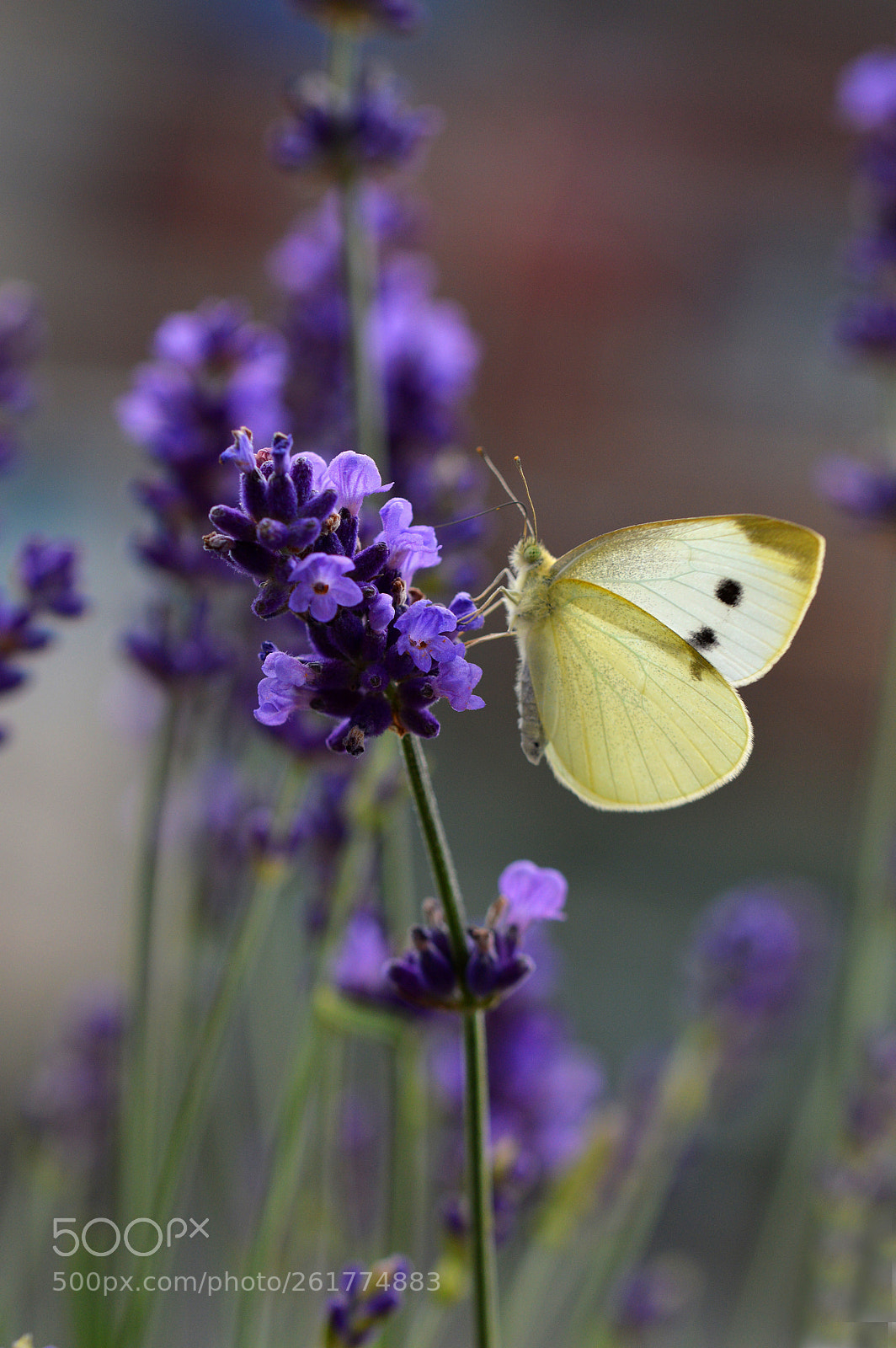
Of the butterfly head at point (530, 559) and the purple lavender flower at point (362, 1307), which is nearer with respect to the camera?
the purple lavender flower at point (362, 1307)

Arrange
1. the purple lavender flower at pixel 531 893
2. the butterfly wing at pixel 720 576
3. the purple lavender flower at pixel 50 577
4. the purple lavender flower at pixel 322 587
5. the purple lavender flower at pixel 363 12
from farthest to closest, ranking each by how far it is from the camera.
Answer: the purple lavender flower at pixel 363 12 < the butterfly wing at pixel 720 576 < the purple lavender flower at pixel 50 577 < the purple lavender flower at pixel 531 893 < the purple lavender flower at pixel 322 587

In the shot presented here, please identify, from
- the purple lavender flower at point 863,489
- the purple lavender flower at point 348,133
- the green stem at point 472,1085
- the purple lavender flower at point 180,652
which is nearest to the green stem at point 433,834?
the green stem at point 472,1085

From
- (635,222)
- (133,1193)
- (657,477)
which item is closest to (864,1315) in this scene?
(133,1193)

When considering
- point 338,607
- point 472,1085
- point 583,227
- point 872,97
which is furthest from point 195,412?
point 583,227

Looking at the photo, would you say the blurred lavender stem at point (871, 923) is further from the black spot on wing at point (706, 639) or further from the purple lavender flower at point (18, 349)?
the purple lavender flower at point (18, 349)

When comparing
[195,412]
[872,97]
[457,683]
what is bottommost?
[457,683]

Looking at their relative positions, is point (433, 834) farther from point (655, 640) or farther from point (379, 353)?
point (379, 353)
